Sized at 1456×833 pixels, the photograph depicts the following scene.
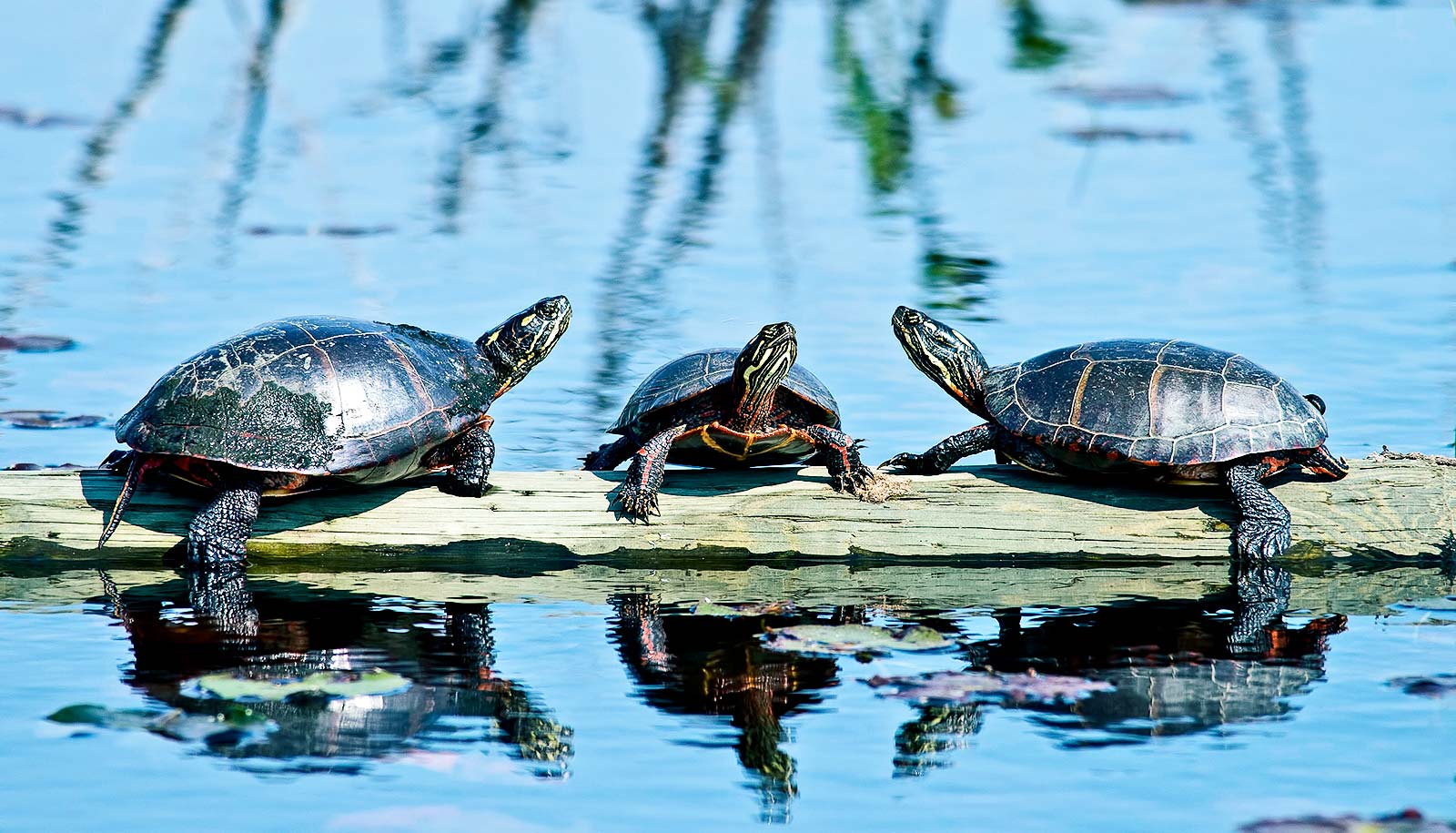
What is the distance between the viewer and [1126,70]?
1786cm

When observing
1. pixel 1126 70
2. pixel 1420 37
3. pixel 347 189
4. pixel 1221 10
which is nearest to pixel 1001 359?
pixel 347 189

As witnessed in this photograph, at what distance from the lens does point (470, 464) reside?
6.34 metres

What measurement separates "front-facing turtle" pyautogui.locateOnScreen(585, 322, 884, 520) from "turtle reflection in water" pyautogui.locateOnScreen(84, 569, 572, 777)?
0.91 m

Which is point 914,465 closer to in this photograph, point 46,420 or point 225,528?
point 225,528

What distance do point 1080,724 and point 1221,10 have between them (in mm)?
17409

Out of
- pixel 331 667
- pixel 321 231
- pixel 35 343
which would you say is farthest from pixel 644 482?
pixel 321 231

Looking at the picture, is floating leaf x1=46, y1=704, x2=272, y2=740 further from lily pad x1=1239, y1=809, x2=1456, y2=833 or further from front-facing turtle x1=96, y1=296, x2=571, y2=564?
lily pad x1=1239, y1=809, x2=1456, y2=833

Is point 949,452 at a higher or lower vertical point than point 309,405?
lower

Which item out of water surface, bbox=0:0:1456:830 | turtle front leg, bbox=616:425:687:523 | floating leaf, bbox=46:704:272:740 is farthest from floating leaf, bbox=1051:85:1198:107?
floating leaf, bbox=46:704:272:740

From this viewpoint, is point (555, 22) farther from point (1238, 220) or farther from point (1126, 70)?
point (1238, 220)

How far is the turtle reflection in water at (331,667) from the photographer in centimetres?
471

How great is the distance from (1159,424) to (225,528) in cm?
337

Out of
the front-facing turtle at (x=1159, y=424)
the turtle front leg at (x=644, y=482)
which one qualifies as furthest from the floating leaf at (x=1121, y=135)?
the turtle front leg at (x=644, y=482)

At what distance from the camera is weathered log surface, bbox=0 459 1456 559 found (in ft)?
20.5
